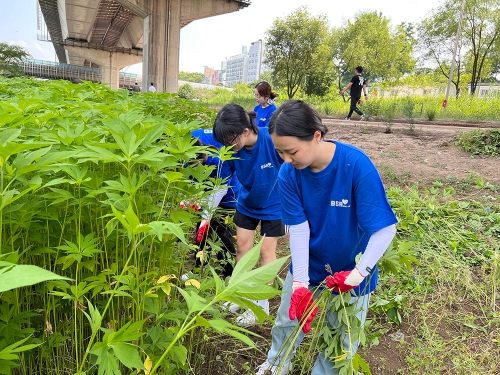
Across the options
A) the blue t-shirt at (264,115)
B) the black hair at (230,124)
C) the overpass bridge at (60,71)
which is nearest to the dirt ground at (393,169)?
the black hair at (230,124)

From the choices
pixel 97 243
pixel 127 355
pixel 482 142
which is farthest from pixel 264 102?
pixel 127 355

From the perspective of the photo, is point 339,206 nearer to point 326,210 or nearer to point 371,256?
point 326,210

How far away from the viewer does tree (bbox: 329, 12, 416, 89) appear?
3269 centimetres

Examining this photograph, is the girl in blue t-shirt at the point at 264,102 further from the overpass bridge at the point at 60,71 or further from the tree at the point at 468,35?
the overpass bridge at the point at 60,71

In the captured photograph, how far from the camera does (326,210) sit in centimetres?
185

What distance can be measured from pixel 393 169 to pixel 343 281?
4.92 metres

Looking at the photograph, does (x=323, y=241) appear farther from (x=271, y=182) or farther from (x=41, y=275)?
(x=41, y=275)

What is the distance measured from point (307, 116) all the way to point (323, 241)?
1.95ft

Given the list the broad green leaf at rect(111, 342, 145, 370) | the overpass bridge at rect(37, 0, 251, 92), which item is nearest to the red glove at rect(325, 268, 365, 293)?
the broad green leaf at rect(111, 342, 145, 370)

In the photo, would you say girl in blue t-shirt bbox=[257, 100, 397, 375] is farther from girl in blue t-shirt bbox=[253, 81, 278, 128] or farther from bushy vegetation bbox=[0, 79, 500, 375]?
girl in blue t-shirt bbox=[253, 81, 278, 128]

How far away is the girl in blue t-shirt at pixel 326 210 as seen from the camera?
1.64m

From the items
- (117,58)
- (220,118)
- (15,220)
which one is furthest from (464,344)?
(117,58)

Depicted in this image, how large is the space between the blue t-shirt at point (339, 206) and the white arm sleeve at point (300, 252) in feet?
0.12

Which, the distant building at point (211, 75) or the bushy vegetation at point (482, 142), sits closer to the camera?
the bushy vegetation at point (482, 142)
